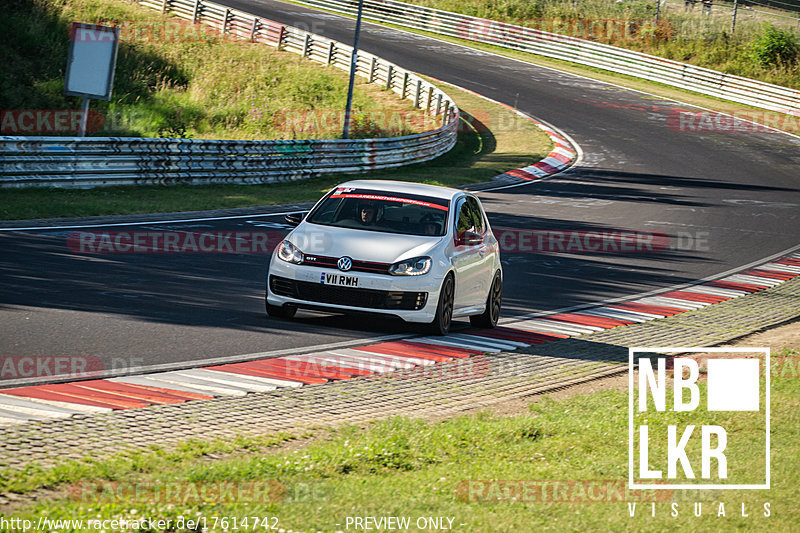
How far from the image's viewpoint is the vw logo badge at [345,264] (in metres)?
10.8

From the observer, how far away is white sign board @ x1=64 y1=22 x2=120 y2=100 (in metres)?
22.9

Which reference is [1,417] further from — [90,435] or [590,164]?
[590,164]

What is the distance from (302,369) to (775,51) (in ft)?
171

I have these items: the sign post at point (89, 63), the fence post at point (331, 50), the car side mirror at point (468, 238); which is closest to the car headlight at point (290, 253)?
the car side mirror at point (468, 238)

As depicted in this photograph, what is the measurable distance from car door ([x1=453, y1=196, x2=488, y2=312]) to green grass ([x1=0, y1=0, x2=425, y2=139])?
20.3 metres

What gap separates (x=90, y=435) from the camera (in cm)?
663

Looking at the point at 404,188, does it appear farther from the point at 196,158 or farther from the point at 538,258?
the point at 196,158

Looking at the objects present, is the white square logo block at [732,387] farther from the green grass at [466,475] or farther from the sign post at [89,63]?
the sign post at [89,63]

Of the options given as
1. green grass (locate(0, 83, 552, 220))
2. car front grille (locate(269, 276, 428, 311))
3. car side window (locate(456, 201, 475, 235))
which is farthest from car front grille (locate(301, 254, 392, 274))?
green grass (locate(0, 83, 552, 220))

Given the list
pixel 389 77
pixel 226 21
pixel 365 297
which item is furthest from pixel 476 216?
pixel 226 21

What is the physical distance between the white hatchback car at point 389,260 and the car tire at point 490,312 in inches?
0.5

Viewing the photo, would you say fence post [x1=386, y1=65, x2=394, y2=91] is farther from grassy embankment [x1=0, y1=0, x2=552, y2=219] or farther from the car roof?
the car roof

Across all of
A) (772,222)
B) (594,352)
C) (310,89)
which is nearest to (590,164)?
(772,222)

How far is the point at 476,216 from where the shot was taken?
12734 millimetres
